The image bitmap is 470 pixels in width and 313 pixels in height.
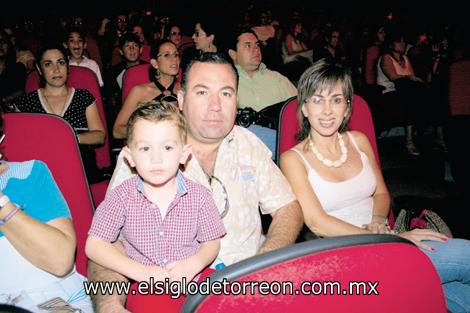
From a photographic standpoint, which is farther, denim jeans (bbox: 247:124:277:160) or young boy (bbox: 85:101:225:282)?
denim jeans (bbox: 247:124:277:160)

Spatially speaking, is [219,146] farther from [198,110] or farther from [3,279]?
[3,279]

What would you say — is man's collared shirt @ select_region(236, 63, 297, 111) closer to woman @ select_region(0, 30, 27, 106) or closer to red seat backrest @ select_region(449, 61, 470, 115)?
red seat backrest @ select_region(449, 61, 470, 115)

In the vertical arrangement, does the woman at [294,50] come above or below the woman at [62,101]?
above

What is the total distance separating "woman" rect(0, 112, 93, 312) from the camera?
1.30 m

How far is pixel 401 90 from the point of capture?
5141 mm

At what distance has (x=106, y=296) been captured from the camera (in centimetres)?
129

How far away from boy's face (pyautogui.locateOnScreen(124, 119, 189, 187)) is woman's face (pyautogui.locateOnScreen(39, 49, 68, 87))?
1.78 m

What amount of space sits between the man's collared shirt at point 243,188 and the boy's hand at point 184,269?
14.2 inches

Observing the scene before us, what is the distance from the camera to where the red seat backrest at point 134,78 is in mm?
3363

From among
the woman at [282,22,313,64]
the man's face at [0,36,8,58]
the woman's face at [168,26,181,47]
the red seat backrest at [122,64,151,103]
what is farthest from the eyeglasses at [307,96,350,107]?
the woman at [282,22,313,64]

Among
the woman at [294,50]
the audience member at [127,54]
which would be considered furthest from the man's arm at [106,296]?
the woman at [294,50]

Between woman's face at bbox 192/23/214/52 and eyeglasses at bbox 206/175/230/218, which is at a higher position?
woman's face at bbox 192/23/214/52

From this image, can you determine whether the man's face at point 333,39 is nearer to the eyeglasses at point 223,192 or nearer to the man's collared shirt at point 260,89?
the man's collared shirt at point 260,89

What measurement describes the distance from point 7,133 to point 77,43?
3.12 metres
